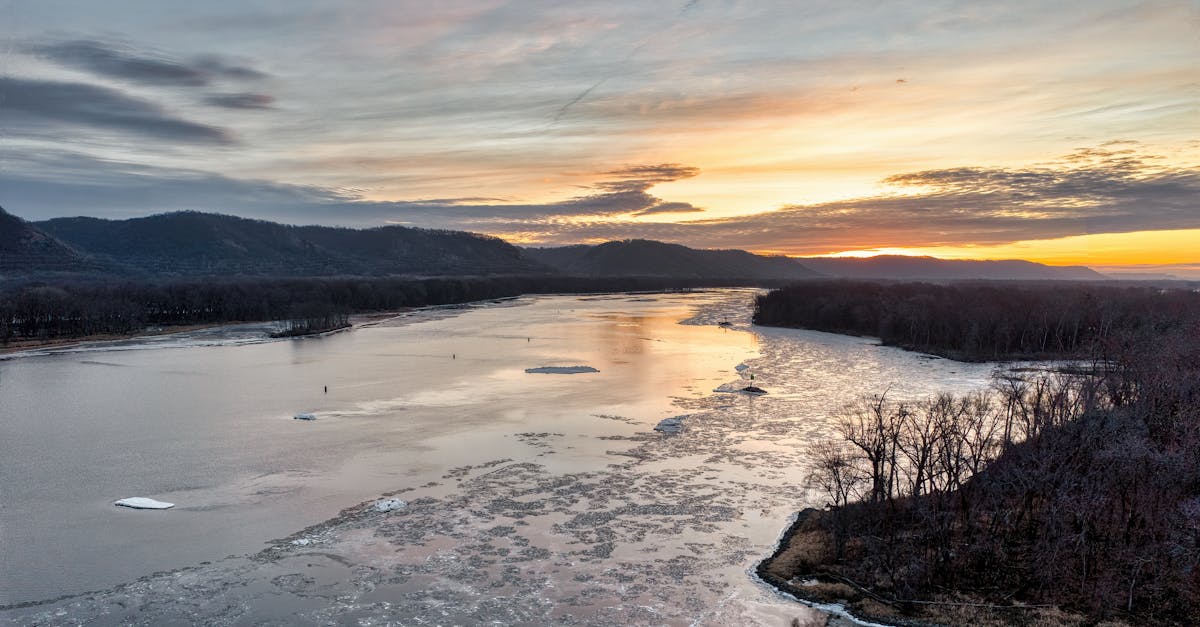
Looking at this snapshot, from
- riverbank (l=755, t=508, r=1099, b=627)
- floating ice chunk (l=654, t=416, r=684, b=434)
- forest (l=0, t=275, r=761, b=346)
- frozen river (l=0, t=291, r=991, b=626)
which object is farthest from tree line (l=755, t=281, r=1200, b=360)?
forest (l=0, t=275, r=761, b=346)

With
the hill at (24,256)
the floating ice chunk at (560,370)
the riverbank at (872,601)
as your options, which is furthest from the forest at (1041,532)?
the hill at (24,256)

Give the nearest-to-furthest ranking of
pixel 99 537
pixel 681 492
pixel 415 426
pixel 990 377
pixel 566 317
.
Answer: pixel 99 537, pixel 681 492, pixel 415 426, pixel 990 377, pixel 566 317

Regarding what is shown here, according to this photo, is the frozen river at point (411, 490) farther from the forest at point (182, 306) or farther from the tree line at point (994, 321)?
the forest at point (182, 306)

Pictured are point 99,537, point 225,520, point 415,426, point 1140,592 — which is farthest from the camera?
point 415,426

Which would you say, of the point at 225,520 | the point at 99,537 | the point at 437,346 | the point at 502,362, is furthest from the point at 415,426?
the point at 437,346

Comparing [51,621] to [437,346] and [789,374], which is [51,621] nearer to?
[789,374]
